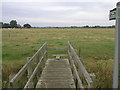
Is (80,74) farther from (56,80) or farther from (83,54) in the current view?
(83,54)

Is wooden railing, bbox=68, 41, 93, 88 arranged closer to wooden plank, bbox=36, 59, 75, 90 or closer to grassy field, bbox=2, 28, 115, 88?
wooden plank, bbox=36, 59, 75, 90

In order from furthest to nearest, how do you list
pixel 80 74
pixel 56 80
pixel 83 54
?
pixel 83 54, pixel 56 80, pixel 80 74

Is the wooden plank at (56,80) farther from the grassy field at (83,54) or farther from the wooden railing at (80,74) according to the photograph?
the grassy field at (83,54)

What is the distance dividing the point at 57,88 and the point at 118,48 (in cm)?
248

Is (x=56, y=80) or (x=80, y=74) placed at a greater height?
(x=80, y=74)

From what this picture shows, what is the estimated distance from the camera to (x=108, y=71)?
6.85 metres

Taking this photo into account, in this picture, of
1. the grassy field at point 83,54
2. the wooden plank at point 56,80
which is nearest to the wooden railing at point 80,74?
the wooden plank at point 56,80

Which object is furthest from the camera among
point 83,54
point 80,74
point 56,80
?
point 83,54

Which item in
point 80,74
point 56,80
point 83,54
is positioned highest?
point 80,74

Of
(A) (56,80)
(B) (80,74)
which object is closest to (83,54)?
(A) (56,80)

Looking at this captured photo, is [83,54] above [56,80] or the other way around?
above

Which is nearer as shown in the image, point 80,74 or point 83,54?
point 80,74

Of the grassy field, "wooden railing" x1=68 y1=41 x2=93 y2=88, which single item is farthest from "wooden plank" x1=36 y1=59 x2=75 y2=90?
the grassy field

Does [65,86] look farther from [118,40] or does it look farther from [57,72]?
[118,40]
